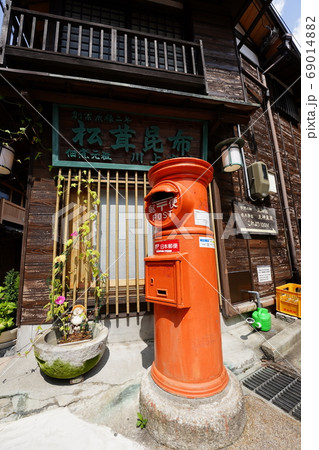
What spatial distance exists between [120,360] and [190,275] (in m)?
2.25

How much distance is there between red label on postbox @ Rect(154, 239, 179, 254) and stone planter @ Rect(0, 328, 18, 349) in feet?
12.6

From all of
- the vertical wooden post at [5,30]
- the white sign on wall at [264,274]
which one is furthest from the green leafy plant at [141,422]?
the vertical wooden post at [5,30]

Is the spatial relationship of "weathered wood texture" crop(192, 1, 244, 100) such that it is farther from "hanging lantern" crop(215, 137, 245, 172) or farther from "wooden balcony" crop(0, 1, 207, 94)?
"hanging lantern" crop(215, 137, 245, 172)

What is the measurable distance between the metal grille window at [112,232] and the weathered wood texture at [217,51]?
3.69 m

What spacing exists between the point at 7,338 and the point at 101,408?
2.91 m

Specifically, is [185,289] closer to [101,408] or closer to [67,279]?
[101,408]

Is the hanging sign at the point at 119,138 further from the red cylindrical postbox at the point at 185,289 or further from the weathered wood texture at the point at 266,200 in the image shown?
the red cylindrical postbox at the point at 185,289

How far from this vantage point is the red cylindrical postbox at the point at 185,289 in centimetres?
204

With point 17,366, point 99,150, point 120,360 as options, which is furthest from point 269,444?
point 99,150

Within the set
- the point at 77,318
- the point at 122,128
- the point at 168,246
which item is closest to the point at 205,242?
the point at 168,246

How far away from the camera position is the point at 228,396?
6.68 ft

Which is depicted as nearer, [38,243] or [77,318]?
[77,318]

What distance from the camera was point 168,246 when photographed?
2264mm
